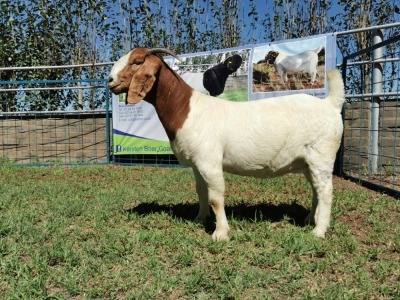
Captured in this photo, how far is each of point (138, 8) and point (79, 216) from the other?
8.63 meters

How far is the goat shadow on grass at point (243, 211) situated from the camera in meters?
4.60

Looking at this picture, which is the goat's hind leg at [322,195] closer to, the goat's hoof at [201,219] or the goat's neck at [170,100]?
the goat's hoof at [201,219]

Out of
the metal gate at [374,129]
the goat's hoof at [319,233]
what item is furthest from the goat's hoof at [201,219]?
the metal gate at [374,129]

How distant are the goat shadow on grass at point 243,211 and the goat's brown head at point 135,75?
1.68 metres

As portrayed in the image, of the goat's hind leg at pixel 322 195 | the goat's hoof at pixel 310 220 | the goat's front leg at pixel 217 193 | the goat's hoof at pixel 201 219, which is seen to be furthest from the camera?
the goat's hoof at pixel 201 219

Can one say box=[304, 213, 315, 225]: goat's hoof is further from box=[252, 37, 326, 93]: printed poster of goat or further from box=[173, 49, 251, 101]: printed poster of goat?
box=[173, 49, 251, 101]: printed poster of goat

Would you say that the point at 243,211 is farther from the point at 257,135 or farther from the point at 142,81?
the point at 142,81

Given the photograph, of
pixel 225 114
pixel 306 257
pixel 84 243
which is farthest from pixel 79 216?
pixel 306 257

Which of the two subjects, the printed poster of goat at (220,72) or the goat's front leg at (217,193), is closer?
the goat's front leg at (217,193)

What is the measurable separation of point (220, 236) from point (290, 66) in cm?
482

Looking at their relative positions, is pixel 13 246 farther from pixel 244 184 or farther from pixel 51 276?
pixel 244 184

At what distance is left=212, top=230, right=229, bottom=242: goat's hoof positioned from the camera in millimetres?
3843

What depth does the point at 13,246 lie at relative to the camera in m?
3.69

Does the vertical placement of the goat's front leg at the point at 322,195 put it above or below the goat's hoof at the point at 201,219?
above
